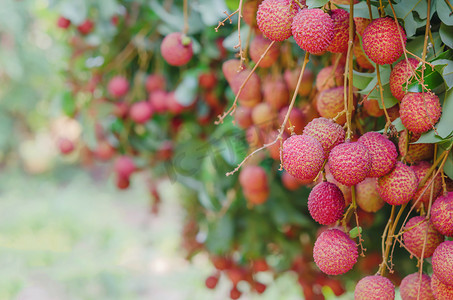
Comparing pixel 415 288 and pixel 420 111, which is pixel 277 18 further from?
pixel 415 288

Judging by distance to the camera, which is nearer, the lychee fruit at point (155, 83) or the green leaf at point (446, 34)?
the green leaf at point (446, 34)

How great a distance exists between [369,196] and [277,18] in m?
0.20

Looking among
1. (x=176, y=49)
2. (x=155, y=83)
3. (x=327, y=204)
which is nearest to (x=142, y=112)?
(x=155, y=83)

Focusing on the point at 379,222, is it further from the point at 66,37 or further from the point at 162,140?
the point at 66,37

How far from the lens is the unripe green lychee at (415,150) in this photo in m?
0.39

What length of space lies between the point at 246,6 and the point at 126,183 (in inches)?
27.2

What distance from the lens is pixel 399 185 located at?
0.35 m

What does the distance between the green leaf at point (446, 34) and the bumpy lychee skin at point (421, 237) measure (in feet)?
0.46

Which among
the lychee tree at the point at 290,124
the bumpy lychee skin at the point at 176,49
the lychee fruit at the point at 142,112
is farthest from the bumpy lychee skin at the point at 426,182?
the lychee fruit at the point at 142,112

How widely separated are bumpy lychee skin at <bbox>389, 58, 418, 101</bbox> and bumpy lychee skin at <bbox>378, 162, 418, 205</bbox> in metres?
0.06

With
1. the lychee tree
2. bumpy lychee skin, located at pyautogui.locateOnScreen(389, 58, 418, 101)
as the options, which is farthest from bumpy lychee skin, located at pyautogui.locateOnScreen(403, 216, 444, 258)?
bumpy lychee skin, located at pyautogui.locateOnScreen(389, 58, 418, 101)

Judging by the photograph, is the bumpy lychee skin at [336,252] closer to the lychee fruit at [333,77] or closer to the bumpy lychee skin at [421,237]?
the bumpy lychee skin at [421,237]

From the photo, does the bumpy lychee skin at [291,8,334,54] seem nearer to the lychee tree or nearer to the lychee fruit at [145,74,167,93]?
the lychee tree

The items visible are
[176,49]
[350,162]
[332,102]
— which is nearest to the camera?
[350,162]
